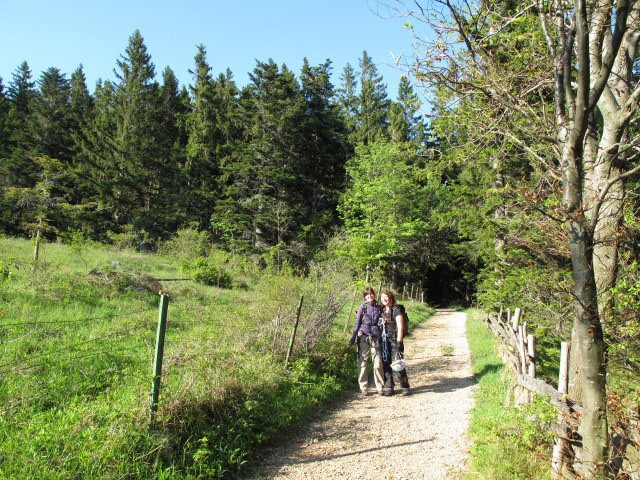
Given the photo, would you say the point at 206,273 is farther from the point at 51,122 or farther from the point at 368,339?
the point at 51,122

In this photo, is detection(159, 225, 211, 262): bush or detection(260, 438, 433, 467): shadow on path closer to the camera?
detection(260, 438, 433, 467): shadow on path

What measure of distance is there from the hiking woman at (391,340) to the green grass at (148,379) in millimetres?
846

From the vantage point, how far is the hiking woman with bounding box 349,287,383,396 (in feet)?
22.3

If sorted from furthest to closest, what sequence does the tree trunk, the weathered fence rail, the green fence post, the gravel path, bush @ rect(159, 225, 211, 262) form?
1. bush @ rect(159, 225, 211, 262)
2. the gravel path
3. the green fence post
4. the weathered fence rail
5. the tree trunk

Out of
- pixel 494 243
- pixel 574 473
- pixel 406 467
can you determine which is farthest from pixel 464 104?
pixel 494 243

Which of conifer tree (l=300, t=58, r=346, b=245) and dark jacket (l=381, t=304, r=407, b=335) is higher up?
conifer tree (l=300, t=58, r=346, b=245)

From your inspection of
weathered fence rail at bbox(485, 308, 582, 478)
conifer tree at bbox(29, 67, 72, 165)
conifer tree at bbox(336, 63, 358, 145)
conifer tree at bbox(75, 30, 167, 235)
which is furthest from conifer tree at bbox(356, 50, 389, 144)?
weathered fence rail at bbox(485, 308, 582, 478)

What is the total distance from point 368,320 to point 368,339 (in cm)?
35

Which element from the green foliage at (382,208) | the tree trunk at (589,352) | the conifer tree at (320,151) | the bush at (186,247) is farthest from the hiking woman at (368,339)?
the conifer tree at (320,151)

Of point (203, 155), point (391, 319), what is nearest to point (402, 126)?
point (203, 155)

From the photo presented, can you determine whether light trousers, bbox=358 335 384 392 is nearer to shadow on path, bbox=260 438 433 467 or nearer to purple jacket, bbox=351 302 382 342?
purple jacket, bbox=351 302 382 342

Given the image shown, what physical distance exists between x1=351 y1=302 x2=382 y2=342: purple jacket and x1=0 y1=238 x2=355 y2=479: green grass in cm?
97

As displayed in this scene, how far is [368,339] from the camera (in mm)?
6898

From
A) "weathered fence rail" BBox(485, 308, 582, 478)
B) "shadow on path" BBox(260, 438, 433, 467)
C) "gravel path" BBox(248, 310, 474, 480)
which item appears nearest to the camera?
"weathered fence rail" BBox(485, 308, 582, 478)
